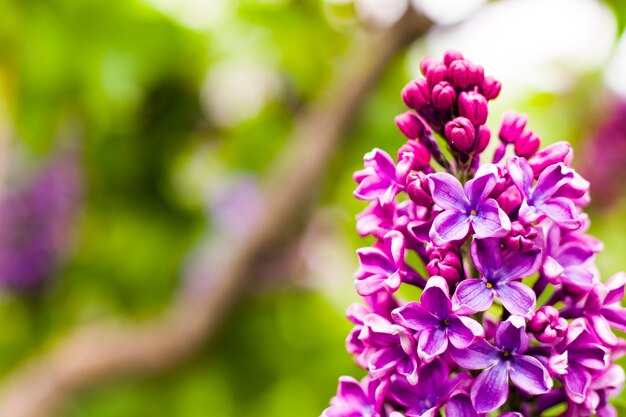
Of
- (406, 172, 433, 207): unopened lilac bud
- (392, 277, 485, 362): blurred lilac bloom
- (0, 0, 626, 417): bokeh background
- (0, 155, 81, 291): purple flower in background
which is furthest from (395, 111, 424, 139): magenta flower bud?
(0, 155, 81, 291): purple flower in background

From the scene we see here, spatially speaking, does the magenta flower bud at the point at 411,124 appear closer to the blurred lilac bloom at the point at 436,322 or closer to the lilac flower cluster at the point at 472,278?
the lilac flower cluster at the point at 472,278

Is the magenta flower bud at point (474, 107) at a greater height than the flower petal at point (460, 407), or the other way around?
the magenta flower bud at point (474, 107)

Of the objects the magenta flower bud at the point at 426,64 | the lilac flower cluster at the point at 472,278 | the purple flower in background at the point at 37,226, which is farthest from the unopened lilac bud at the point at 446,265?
the purple flower in background at the point at 37,226

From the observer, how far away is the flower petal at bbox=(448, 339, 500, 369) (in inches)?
27.8

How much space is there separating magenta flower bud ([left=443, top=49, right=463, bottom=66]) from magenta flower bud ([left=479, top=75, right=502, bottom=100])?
40 millimetres

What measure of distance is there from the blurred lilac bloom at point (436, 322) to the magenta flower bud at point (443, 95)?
21 centimetres

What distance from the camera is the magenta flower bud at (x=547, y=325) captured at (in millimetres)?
724

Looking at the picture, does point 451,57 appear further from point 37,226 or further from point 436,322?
point 37,226

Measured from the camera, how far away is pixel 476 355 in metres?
0.71

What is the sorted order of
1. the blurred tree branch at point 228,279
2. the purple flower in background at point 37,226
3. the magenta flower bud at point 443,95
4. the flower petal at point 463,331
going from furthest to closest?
1. the purple flower in background at point 37,226
2. the blurred tree branch at point 228,279
3. the magenta flower bud at point 443,95
4. the flower petal at point 463,331

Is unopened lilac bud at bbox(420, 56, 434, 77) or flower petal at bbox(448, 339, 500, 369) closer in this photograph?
flower petal at bbox(448, 339, 500, 369)

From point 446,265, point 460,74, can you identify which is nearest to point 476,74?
point 460,74

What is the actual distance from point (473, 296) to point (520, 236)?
78 mm

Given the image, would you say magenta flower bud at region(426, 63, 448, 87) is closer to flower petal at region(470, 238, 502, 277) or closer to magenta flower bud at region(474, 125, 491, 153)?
magenta flower bud at region(474, 125, 491, 153)
